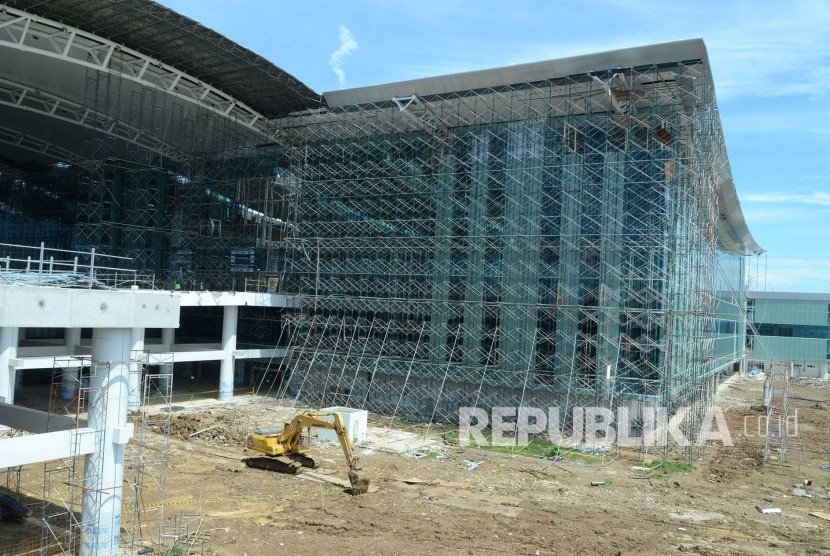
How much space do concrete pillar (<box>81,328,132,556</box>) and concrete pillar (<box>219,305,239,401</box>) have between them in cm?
1843

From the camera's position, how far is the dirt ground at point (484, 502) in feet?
43.4

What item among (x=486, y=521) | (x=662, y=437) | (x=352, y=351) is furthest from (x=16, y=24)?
(x=662, y=437)

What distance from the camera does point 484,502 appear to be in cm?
1589

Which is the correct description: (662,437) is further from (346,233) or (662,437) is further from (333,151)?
(333,151)

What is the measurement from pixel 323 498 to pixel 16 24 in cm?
2077

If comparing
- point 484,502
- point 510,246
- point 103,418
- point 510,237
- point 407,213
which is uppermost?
point 407,213

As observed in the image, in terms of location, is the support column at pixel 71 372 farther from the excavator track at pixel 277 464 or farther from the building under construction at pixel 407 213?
the excavator track at pixel 277 464

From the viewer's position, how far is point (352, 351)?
2894 centimetres

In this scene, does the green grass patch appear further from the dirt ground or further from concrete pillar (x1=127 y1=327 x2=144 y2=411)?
concrete pillar (x1=127 y1=327 x2=144 y2=411)

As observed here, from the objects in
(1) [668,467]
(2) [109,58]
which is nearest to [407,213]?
(2) [109,58]

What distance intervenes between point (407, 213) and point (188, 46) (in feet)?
35.9

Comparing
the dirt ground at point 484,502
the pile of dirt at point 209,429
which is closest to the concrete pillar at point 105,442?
the dirt ground at point 484,502

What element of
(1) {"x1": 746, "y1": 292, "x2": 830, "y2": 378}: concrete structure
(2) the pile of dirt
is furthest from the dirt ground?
(1) {"x1": 746, "y1": 292, "x2": 830, "y2": 378}: concrete structure

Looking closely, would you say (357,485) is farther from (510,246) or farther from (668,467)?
(510,246)
